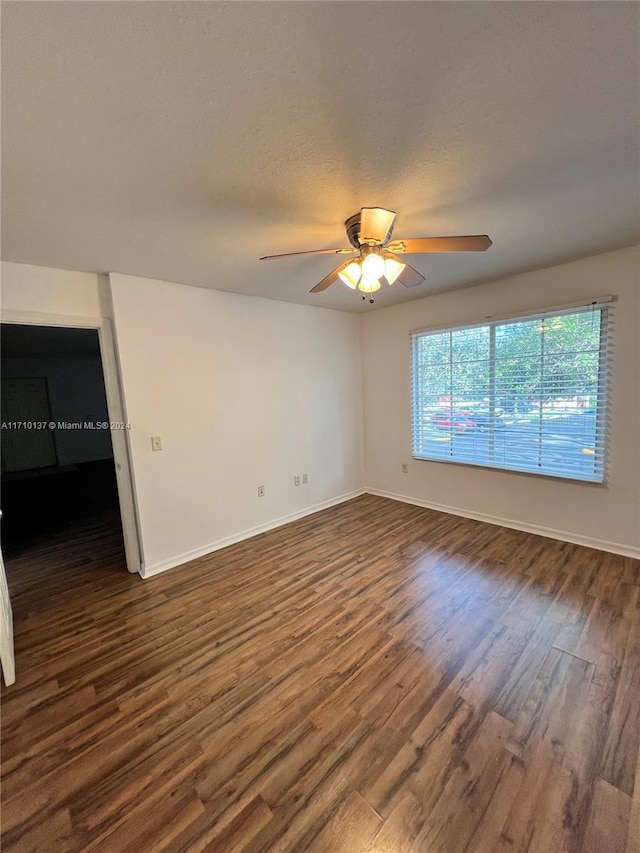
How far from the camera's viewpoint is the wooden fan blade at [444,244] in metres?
1.69

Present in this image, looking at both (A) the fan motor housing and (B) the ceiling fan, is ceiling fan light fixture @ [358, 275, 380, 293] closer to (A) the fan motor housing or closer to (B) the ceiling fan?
(B) the ceiling fan

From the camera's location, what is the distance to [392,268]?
1.92 m

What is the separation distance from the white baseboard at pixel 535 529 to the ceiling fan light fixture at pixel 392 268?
114 inches

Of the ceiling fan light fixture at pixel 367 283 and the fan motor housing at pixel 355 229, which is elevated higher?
the fan motor housing at pixel 355 229

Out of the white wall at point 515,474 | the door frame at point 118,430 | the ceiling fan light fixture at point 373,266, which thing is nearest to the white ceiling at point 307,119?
the ceiling fan light fixture at point 373,266

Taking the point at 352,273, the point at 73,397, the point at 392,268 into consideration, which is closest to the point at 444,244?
the point at 392,268

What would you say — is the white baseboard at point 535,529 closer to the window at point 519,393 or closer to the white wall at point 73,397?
the window at point 519,393

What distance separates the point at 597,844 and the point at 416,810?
0.58 m

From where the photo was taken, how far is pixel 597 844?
111 centimetres

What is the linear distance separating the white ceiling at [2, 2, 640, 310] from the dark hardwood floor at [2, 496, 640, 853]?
8.28ft

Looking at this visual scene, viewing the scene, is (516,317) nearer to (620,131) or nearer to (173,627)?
(620,131)

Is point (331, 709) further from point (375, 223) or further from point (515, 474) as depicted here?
point (515, 474)

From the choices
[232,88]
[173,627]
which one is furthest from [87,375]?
[232,88]

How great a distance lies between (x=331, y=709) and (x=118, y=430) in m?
2.53
